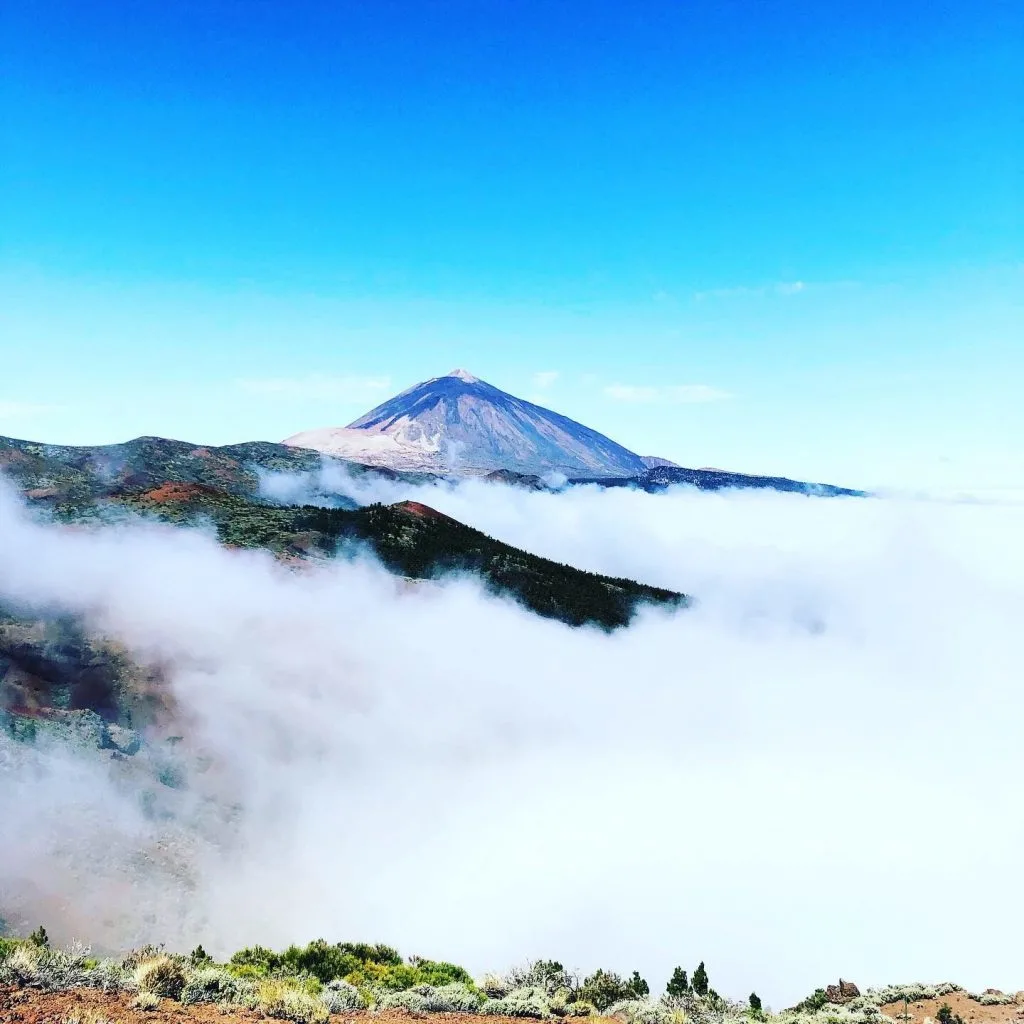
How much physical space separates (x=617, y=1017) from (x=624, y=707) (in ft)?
294

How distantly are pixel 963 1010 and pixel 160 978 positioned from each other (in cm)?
1677

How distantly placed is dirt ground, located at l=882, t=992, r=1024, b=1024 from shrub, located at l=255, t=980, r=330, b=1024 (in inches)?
460

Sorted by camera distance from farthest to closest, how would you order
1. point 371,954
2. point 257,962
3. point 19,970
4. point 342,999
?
point 371,954
point 257,962
point 342,999
point 19,970

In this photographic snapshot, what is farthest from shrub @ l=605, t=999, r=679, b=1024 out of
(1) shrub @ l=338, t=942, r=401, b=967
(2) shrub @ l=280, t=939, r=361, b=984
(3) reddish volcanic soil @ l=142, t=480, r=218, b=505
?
(3) reddish volcanic soil @ l=142, t=480, r=218, b=505

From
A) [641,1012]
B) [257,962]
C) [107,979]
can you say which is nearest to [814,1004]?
[641,1012]

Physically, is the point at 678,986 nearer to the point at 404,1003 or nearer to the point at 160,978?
the point at 404,1003

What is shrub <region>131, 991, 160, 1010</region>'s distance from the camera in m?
10.0

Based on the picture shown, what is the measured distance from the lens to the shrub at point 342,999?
1167 cm

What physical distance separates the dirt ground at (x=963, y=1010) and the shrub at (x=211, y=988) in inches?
513

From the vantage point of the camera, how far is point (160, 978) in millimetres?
11000

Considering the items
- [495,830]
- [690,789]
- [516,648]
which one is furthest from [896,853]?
[495,830]

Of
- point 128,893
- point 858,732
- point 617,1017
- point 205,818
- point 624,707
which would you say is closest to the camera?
point 617,1017

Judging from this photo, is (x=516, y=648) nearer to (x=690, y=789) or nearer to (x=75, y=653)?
(x=690, y=789)

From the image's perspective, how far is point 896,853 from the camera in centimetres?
8838
